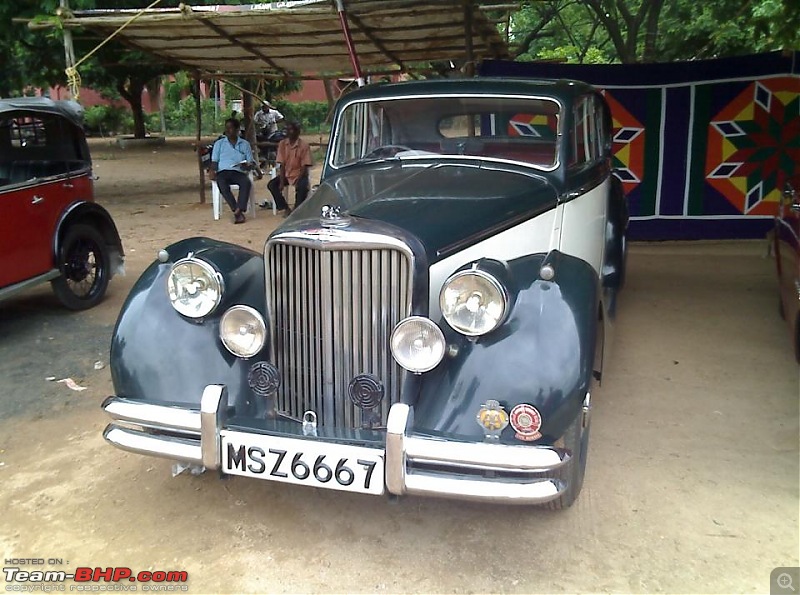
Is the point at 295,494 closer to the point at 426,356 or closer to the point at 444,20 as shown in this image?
the point at 426,356

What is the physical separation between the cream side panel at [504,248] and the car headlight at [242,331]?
0.74 metres

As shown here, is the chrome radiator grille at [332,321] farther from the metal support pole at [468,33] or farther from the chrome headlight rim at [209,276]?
the metal support pole at [468,33]

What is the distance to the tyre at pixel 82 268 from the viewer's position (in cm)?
603

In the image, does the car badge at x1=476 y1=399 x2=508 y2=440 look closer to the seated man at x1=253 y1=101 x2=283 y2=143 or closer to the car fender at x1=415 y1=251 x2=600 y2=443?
the car fender at x1=415 y1=251 x2=600 y2=443

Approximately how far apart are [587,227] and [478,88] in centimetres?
105

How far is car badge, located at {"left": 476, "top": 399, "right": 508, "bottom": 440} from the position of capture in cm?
258

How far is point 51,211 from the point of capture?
5.80 meters

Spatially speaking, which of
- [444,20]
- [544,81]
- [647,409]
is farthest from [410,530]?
[444,20]

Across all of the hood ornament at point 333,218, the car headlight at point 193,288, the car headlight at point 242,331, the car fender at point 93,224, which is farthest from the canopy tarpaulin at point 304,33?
the car headlight at point 242,331

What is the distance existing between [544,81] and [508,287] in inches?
79.6

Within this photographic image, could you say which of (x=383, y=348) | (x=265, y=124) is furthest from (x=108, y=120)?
(x=383, y=348)

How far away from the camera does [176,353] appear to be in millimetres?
3047

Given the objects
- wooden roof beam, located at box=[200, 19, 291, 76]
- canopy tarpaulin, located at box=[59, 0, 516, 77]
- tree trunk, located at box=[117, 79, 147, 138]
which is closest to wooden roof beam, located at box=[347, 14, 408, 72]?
canopy tarpaulin, located at box=[59, 0, 516, 77]
